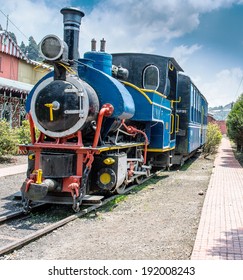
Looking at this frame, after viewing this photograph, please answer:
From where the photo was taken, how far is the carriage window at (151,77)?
31.9 ft

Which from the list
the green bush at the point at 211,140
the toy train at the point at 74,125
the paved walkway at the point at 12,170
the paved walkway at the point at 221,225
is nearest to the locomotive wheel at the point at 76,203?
the toy train at the point at 74,125

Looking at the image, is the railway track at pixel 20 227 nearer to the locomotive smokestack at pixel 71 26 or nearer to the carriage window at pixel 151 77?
the locomotive smokestack at pixel 71 26

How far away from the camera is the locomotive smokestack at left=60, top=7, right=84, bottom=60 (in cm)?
676

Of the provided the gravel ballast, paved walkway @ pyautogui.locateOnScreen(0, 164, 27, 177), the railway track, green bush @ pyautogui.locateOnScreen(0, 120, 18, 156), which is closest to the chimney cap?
the railway track

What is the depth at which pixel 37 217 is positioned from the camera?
6.38 m

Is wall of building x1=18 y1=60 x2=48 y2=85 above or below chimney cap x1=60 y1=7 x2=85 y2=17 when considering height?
above

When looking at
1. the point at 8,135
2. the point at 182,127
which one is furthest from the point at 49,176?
the point at 8,135

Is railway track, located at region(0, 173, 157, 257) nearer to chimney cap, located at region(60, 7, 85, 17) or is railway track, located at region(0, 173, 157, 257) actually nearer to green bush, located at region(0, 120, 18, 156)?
chimney cap, located at region(60, 7, 85, 17)

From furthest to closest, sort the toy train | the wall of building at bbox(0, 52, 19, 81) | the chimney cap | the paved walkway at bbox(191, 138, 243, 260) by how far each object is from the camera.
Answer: the wall of building at bbox(0, 52, 19, 81), the chimney cap, the toy train, the paved walkway at bbox(191, 138, 243, 260)

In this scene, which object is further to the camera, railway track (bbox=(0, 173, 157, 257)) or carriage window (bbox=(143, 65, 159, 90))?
carriage window (bbox=(143, 65, 159, 90))

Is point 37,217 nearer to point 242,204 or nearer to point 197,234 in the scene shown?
point 197,234

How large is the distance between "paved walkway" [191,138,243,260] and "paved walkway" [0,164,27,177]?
571 cm

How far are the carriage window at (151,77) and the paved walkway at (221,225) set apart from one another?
2.95 metres

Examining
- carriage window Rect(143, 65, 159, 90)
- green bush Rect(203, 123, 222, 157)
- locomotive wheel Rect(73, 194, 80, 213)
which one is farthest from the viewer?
green bush Rect(203, 123, 222, 157)
